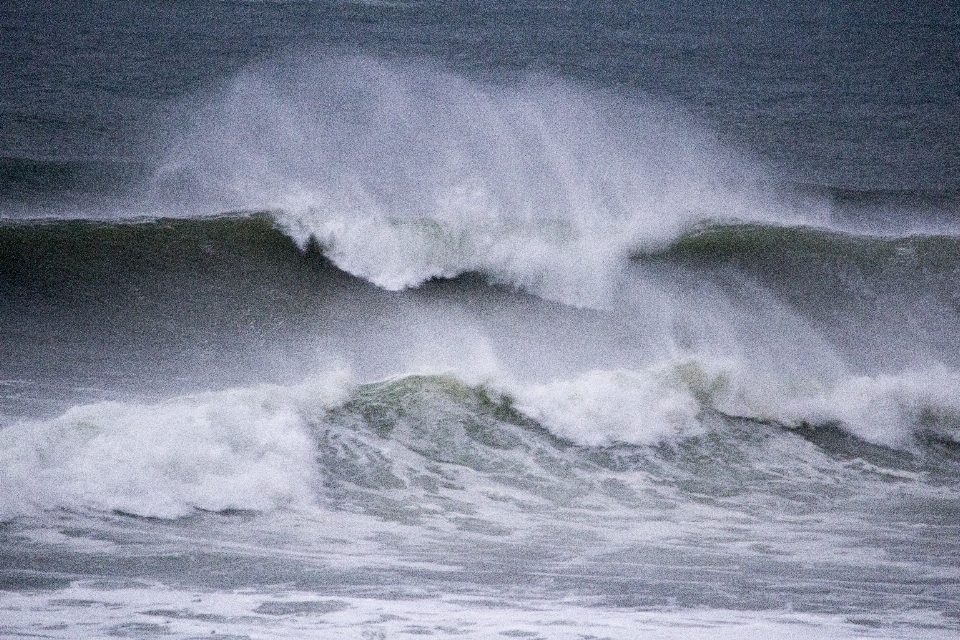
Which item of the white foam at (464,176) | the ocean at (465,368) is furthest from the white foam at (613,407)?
the white foam at (464,176)

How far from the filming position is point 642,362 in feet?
39.0

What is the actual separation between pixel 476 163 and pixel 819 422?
25.4ft

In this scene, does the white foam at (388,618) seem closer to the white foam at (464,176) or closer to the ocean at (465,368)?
the ocean at (465,368)

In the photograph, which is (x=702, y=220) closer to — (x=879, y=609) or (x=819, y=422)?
(x=819, y=422)

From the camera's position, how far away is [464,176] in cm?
1678

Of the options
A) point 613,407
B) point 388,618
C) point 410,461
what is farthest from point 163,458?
point 613,407

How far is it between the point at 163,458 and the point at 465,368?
10.3ft

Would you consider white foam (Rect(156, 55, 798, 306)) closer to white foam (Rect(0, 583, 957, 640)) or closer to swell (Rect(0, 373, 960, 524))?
swell (Rect(0, 373, 960, 524))

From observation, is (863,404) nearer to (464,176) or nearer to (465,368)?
(465,368)

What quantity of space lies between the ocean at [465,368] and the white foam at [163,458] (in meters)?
0.03

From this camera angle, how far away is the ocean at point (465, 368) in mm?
7676

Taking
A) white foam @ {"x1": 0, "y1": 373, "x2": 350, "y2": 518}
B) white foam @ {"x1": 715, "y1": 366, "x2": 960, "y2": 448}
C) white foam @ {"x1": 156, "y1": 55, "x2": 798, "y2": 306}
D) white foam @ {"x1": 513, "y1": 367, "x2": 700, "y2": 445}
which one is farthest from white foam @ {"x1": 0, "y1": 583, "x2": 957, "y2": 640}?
white foam @ {"x1": 156, "y1": 55, "x2": 798, "y2": 306}

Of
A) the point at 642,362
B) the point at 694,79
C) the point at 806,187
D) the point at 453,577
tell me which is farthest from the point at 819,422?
the point at 694,79

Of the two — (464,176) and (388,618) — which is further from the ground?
(464,176)
